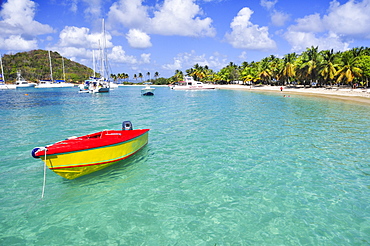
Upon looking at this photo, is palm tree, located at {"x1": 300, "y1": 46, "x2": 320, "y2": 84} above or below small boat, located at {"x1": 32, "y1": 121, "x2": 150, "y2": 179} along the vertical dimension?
above

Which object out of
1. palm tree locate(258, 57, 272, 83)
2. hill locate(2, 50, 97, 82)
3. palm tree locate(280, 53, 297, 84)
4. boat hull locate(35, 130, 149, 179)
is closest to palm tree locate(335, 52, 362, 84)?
palm tree locate(280, 53, 297, 84)

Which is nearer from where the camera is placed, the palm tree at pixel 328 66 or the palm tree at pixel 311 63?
the palm tree at pixel 328 66

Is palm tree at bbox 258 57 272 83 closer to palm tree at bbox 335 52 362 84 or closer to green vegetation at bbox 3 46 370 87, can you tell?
green vegetation at bbox 3 46 370 87

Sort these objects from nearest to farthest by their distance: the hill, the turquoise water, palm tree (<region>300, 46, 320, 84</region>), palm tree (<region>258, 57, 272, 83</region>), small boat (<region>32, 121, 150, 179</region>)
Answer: the turquoise water
small boat (<region>32, 121, 150, 179</region>)
palm tree (<region>300, 46, 320, 84</region>)
palm tree (<region>258, 57, 272, 83</region>)
the hill

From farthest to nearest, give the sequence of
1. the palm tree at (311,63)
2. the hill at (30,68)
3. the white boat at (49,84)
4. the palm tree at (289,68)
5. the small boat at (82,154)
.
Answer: the hill at (30,68) < the white boat at (49,84) < the palm tree at (289,68) < the palm tree at (311,63) < the small boat at (82,154)

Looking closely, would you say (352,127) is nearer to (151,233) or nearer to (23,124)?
(151,233)

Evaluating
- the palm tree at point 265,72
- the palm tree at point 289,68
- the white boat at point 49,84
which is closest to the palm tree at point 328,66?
the palm tree at point 289,68

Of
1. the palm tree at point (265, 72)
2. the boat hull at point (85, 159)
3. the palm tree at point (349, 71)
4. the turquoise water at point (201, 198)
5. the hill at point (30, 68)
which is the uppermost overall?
the hill at point (30, 68)

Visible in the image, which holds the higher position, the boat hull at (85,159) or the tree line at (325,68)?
the tree line at (325,68)

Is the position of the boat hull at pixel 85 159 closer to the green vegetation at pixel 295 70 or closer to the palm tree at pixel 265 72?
the green vegetation at pixel 295 70

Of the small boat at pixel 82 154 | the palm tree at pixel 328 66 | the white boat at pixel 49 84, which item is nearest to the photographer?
the small boat at pixel 82 154

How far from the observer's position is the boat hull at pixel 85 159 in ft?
25.9

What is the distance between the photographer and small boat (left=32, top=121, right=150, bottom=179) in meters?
7.73

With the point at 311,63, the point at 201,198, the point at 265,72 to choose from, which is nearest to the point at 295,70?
the point at 311,63
